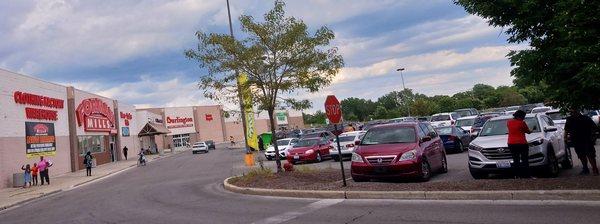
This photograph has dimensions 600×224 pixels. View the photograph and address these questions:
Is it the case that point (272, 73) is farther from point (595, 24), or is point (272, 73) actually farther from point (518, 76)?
point (595, 24)

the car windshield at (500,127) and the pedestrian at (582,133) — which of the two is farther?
the car windshield at (500,127)

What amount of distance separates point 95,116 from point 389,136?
35.8 m

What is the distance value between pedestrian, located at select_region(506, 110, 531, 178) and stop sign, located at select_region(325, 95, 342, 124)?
12.2 feet

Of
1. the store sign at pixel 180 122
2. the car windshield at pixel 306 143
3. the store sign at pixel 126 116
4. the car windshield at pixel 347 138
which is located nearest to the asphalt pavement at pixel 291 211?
the car windshield at pixel 347 138

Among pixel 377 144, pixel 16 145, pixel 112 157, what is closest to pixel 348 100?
pixel 112 157

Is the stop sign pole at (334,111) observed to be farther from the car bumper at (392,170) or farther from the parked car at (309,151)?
the parked car at (309,151)

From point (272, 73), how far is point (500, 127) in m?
7.08

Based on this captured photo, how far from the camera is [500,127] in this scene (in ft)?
41.1

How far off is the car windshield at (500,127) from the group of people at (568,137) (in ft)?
3.25

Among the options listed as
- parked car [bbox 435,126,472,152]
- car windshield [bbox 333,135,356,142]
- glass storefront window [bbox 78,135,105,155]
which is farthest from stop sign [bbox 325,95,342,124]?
glass storefront window [bbox 78,135,105,155]

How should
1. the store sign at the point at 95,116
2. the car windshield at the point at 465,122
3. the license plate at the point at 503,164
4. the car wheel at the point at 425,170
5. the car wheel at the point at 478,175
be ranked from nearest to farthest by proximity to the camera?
the license plate at the point at 503,164
the car wheel at the point at 478,175
the car wheel at the point at 425,170
the car windshield at the point at 465,122
the store sign at the point at 95,116

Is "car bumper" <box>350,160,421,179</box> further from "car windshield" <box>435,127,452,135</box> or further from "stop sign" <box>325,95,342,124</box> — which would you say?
"car windshield" <box>435,127,452,135</box>

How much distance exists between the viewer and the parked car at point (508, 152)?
1101 cm

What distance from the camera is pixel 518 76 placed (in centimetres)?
917
